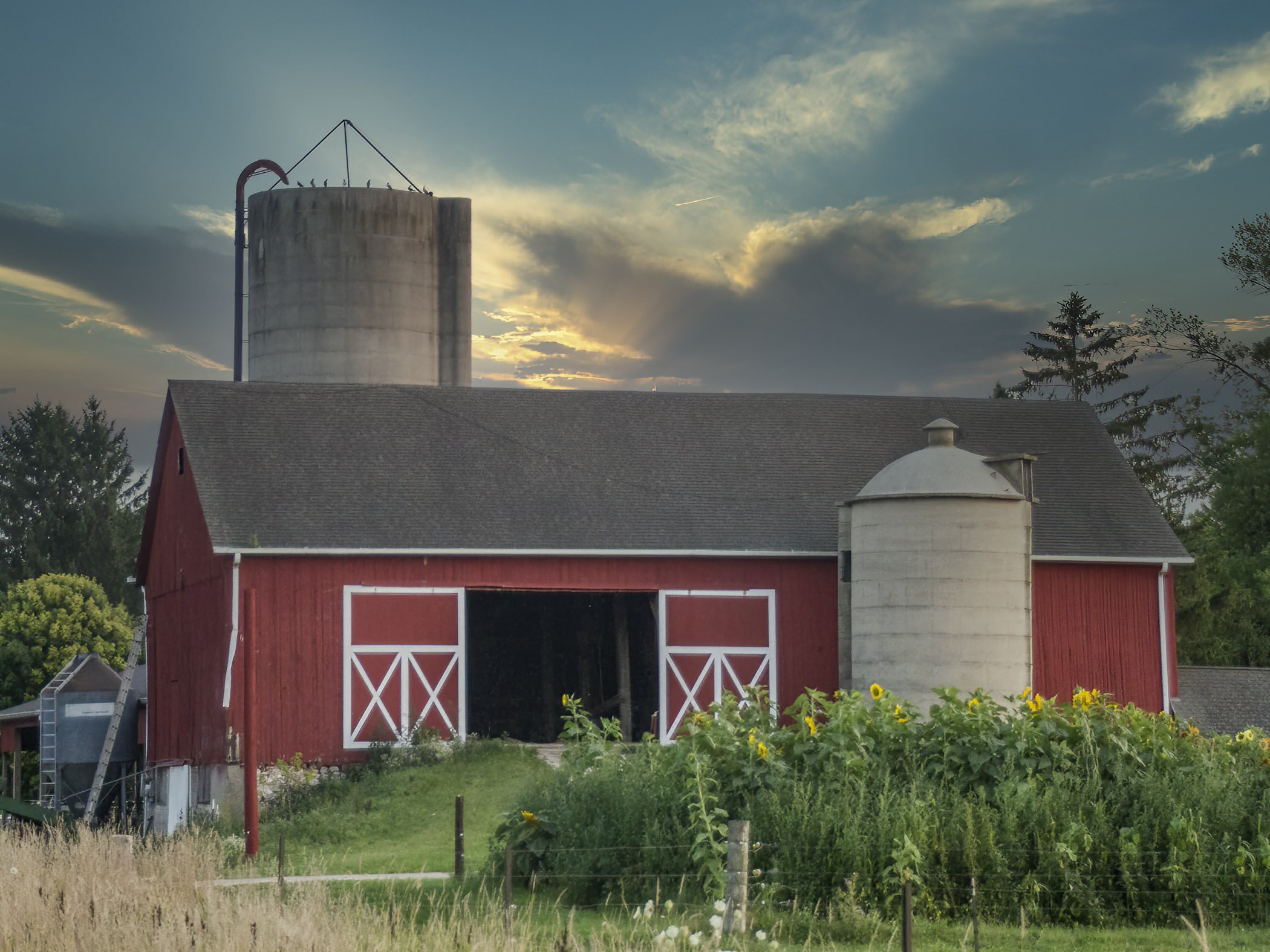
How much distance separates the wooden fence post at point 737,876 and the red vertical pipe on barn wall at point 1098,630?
14.8m

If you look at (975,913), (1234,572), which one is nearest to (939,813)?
(975,913)

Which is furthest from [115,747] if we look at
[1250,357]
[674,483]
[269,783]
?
[1250,357]

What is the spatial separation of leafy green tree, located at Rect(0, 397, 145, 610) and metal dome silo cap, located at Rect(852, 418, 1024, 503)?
1703 inches

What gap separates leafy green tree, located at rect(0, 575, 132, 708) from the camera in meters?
45.6

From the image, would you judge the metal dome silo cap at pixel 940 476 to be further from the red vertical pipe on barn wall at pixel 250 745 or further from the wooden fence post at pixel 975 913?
the wooden fence post at pixel 975 913

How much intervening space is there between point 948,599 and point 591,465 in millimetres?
7044

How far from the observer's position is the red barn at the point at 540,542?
22.8 meters

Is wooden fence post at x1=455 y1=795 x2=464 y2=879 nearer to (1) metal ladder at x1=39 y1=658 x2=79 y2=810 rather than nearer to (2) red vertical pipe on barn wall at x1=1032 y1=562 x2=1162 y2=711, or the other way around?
(2) red vertical pipe on barn wall at x1=1032 y1=562 x2=1162 y2=711

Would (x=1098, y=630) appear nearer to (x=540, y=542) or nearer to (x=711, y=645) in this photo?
(x=711, y=645)

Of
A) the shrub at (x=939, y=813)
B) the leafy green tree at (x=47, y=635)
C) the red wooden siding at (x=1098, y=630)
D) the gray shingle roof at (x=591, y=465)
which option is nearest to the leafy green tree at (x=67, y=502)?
the leafy green tree at (x=47, y=635)

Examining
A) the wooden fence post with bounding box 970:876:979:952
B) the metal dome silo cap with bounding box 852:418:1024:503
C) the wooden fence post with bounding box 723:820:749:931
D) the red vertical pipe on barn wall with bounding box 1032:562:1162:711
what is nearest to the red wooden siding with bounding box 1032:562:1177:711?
the red vertical pipe on barn wall with bounding box 1032:562:1162:711

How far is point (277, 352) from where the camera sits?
112ft

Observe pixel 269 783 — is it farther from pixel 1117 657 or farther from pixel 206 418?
pixel 1117 657

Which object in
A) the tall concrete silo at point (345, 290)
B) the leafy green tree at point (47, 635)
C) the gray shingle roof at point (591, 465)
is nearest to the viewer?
the gray shingle roof at point (591, 465)
